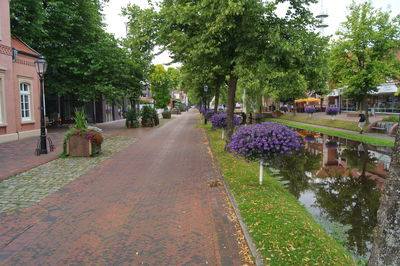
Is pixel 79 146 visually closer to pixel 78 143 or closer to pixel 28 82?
pixel 78 143

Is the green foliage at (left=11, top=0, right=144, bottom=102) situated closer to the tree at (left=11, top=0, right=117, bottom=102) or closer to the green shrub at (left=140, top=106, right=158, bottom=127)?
the tree at (left=11, top=0, right=117, bottom=102)

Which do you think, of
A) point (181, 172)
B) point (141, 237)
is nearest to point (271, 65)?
point (181, 172)

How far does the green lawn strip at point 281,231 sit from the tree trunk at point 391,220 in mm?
1080

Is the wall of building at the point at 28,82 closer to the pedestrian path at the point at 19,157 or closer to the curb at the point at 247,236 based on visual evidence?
the pedestrian path at the point at 19,157

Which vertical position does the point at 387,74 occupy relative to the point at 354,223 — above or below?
above

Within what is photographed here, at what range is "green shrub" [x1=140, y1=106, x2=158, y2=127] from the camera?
27453 mm

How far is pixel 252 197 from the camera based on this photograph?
21.8ft

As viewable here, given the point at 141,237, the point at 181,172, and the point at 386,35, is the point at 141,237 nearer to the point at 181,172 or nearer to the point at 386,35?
the point at 181,172

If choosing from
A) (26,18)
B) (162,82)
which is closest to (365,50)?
(26,18)

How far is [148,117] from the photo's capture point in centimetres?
2750

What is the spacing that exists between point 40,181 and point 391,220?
8058 millimetres

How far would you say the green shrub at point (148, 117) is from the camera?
27.5m

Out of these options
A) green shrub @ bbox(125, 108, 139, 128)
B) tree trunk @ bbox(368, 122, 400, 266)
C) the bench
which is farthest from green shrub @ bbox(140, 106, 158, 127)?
tree trunk @ bbox(368, 122, 400, 266)

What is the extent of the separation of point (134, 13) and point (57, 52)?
43.4ft
